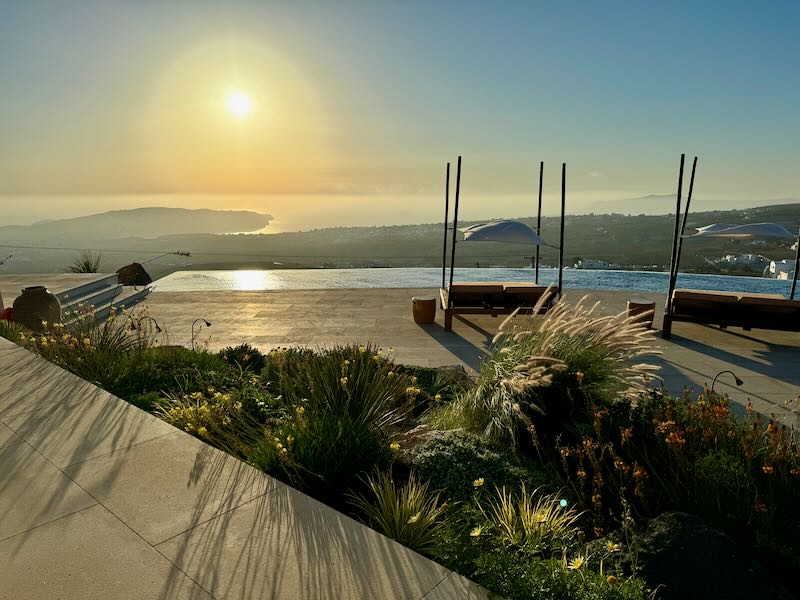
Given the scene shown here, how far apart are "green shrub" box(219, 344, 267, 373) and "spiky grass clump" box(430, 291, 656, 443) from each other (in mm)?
2499

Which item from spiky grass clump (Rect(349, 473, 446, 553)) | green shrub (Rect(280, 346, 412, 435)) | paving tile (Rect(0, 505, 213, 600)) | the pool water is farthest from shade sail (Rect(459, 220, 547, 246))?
paving tile (Rect(0, 505, 213, 600))

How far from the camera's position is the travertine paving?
6.70 feet

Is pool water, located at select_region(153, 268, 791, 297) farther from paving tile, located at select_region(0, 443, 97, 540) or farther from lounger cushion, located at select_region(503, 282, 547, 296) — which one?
paving tile, located at select_region(0, 443, 97, 540)

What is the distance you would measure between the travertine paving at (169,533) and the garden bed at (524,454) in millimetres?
281

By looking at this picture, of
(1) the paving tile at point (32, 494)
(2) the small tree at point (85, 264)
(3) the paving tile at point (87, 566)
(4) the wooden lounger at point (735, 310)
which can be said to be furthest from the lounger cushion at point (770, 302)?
(2) the small tree at point (85, 264)

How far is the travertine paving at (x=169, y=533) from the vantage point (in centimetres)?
204

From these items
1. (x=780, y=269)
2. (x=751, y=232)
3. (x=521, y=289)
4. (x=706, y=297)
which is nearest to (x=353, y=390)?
(x=521, y=289)

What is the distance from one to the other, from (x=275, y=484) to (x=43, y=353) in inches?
166

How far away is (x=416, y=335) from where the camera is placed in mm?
8695

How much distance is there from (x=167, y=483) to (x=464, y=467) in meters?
1.75

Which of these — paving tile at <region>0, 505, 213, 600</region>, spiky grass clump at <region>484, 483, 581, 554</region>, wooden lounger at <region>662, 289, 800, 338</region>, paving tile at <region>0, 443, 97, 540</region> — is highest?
wooden lounger at <region>662, 289, 800, 338</region>

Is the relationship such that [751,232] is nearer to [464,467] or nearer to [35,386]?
[464,467]

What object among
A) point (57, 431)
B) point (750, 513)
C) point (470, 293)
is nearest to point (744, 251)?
point (470, 293)

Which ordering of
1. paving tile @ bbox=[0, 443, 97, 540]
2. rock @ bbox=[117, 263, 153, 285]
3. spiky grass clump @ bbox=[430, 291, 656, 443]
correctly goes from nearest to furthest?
paving tile @ bbox=[0, 443, 97, 540] < spiky grass clump @ bbox=[430, 291, 656, 443] < rock @ bbox=[117, 263, 153, 285]
